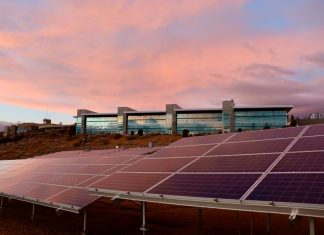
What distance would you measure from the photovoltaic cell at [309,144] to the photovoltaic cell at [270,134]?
139 cm

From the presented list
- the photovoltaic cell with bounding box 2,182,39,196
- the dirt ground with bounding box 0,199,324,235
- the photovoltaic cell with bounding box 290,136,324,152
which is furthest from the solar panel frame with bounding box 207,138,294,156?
the photovoltaic cell with bounding box 2,182,39,196

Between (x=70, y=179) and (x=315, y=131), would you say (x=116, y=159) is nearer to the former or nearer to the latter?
(x=70, y=179)

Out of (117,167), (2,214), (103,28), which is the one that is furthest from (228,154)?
(103,28)

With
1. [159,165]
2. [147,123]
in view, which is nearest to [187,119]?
[147,123]

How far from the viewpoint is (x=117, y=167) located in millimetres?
23984

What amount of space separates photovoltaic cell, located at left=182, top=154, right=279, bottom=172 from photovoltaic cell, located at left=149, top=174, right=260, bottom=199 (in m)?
0.62

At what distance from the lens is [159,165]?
767 inches

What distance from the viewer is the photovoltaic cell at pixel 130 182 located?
16477 mm

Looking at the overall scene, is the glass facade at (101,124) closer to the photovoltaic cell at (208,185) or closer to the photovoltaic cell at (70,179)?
the photovoltaic cell at (70,179)

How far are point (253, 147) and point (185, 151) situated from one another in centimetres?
473

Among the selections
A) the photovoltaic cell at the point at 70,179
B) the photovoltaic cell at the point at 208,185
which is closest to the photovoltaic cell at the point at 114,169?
the photovoltaic cell at the point at 70,179

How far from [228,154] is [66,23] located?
26.0 m

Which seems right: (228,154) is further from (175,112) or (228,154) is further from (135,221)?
(175,112)

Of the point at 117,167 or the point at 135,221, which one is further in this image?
the point at 135,221
